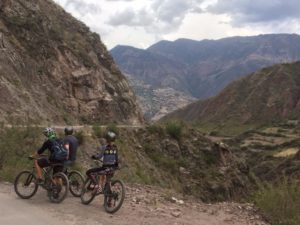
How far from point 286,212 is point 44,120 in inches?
822

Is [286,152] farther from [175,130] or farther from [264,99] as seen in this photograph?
[264,99]

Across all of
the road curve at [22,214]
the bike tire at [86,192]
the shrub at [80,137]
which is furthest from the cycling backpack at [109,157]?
the shrub at [80,137]

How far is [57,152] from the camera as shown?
13.0 m

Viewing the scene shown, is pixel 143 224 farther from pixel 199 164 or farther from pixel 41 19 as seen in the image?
pixel 41 19

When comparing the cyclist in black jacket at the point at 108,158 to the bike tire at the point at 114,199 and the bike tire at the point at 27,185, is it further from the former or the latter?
the bike tire at the point at 27,185

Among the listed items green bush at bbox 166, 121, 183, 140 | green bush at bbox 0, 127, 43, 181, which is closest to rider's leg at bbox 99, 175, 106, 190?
green bush at bbox 0, 127, 43, 181

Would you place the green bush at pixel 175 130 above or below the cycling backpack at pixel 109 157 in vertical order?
above

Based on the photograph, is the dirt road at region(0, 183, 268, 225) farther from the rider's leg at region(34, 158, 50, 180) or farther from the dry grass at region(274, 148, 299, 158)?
the dry grass at region(274, 148, 299, 158)

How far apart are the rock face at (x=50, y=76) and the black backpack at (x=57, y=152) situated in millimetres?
14121

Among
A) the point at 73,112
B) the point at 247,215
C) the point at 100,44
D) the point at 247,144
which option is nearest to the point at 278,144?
the point at 247,144

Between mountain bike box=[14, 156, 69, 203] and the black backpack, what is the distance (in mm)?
170

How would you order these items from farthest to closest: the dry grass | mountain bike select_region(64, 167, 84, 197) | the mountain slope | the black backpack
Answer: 1. the mountain slope
2. the dry grass
3. mountain bike select_region(64, 167, 84, 197)
4. the black backpack

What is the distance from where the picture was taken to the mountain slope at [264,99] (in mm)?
171875

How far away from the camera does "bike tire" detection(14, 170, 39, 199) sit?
13359 millimetres
